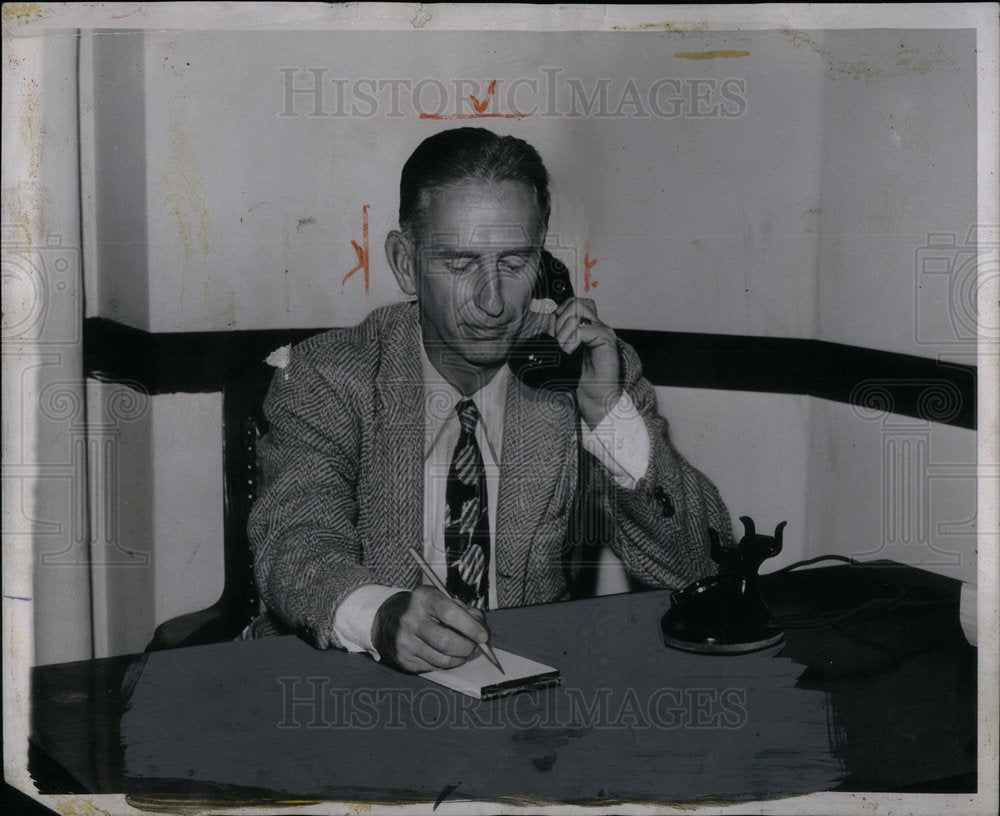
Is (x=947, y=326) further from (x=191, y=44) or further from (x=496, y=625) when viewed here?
(x=191, y=44)

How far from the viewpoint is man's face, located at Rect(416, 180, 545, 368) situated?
166 cm

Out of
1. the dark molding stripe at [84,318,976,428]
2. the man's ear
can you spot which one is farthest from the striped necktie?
the dark molding stripe at [84,318,976,428]

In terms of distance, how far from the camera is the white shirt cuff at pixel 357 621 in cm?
153

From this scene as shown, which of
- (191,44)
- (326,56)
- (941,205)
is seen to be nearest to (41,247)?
(191,44)

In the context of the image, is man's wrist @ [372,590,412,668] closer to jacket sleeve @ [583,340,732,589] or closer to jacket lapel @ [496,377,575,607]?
jacket lapel @ [496,377,575,607]

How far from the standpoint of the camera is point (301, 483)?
5.44 ft

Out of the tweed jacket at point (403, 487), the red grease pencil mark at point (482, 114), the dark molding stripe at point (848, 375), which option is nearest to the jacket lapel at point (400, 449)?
the tweed jacket at point (403, 487)

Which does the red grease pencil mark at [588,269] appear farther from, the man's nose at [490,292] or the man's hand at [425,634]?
the man's hand at [425,634]

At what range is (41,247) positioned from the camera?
1709 millimetres

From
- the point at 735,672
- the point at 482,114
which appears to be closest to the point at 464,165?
the point at 482,114

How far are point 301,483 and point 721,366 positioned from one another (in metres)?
0.79

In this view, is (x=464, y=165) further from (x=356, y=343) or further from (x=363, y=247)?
(x=356, y=343)

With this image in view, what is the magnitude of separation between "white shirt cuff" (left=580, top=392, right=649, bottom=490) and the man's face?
22 cm

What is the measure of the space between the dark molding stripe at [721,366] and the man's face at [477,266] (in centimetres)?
22
